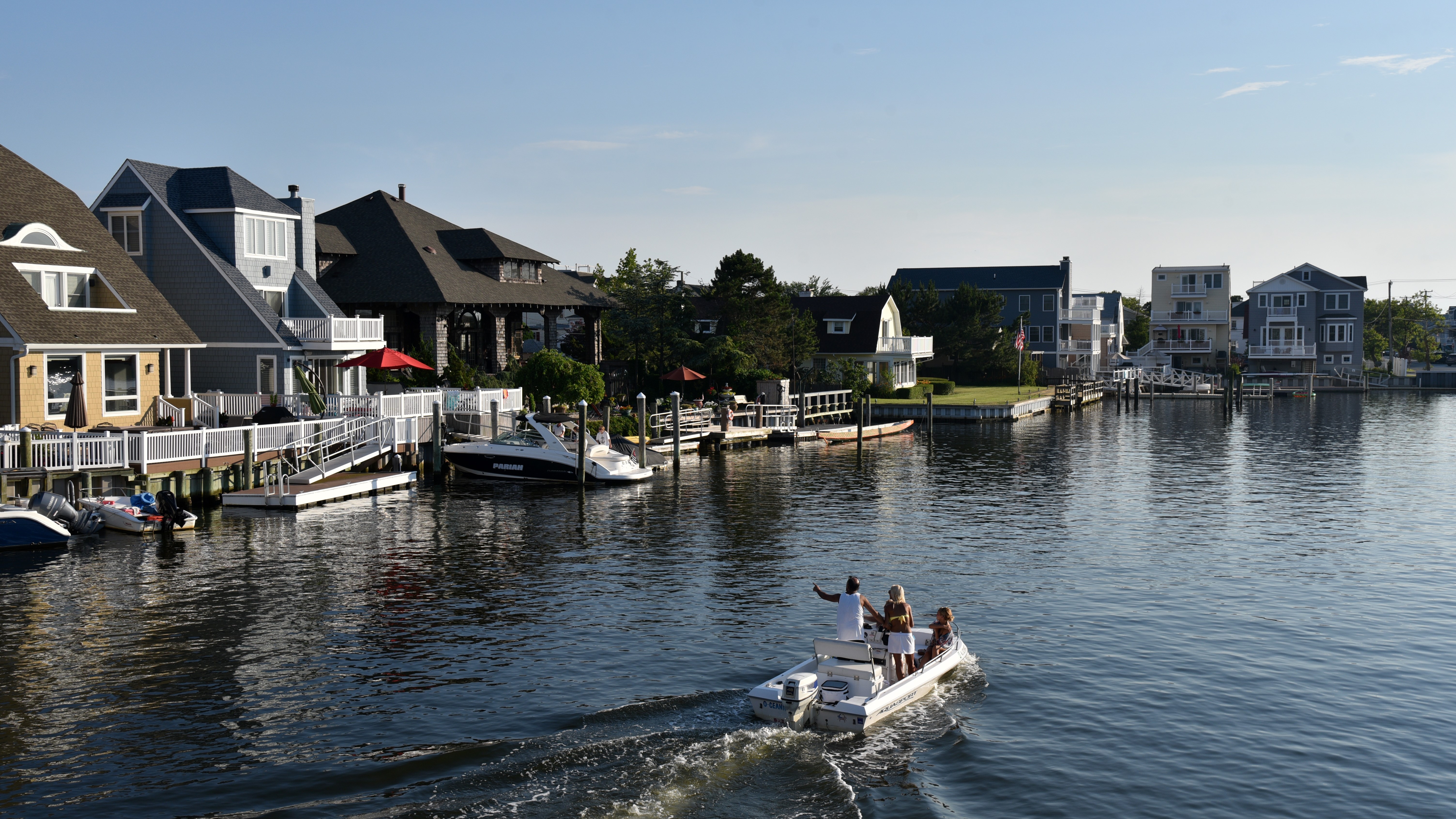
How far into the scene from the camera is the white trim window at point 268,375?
4728 centimetres

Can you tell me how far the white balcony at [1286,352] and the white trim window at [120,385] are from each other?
109 m

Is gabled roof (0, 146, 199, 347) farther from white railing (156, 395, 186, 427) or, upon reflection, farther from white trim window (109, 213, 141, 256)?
white trim window (109, 213, 141, 256)

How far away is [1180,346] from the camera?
124875mm

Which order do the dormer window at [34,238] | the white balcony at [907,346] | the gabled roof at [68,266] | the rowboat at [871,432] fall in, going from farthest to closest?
1. the white balcony at [907,346]
2. the rowboat at [871,432]
3. the dormer window at [34,238]
4. the gabled roof at [68,266]

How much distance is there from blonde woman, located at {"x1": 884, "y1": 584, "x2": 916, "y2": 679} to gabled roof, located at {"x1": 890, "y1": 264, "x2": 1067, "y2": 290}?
313ft

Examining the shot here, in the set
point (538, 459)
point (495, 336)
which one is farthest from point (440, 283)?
point (538, 459)

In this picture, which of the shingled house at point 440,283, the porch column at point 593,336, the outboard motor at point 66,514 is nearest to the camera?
the outboard motor at point 66,514

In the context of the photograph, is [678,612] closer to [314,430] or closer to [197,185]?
[314,430]

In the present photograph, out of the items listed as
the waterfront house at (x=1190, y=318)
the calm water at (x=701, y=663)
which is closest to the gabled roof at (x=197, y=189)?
the calm water at (x=701, y=663)

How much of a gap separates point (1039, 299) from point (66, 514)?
99702 millimetres

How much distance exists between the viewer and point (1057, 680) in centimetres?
2016

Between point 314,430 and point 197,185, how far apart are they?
53.6 ft

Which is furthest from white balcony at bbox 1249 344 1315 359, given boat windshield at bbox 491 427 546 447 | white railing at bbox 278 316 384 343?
white railing at bbox 278 316 384 343

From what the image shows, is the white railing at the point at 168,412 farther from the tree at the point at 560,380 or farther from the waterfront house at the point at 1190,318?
the waterfront house at the point at 1190,318
